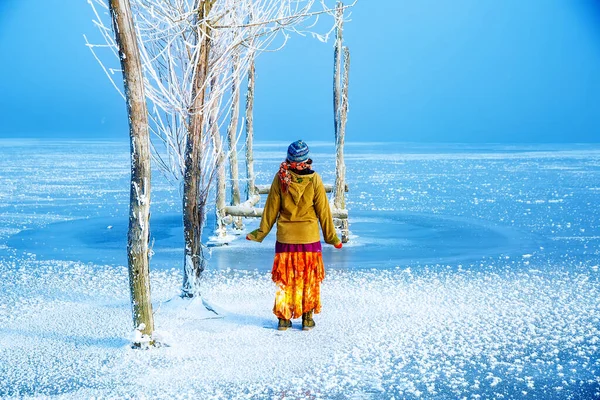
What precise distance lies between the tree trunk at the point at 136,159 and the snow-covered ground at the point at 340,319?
1.35 feet

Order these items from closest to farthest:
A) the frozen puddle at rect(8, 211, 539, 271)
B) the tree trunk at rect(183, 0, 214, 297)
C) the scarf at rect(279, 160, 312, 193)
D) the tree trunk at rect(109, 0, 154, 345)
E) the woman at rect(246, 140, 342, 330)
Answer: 1. the tree trunk at rect(109, 0, 154, 345)
2. the scarf at rect(279, 160, 312, 193)
3. the woman at rect(246, 140, 342, 330)
4. the tree trunk at rect(183, 0, 214, 297)
5. the frozen puddle at rect(8, 211, 539, 271)

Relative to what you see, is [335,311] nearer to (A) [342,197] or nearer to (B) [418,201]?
(A) [342,197]

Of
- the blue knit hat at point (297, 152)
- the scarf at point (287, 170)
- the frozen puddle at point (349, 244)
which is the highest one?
the blue knit hat at point (297, 152)

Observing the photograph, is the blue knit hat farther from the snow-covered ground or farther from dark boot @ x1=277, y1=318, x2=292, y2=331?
the snow-covered ground

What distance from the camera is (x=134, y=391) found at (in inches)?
188

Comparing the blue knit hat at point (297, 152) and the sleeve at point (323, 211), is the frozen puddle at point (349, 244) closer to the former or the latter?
the sleeve at point (323, 211)

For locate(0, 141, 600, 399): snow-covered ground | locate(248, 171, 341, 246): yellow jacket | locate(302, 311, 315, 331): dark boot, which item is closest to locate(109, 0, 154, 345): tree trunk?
locate(0, 141, 600, 399): snow-covered ground

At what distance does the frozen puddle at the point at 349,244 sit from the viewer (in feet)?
32.1

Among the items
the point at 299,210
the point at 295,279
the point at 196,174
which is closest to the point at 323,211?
the point at 299,210

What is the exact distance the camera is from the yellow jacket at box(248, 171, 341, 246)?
611 cm

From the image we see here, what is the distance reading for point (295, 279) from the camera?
6.20 metres

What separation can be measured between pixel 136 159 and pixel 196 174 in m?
1.28

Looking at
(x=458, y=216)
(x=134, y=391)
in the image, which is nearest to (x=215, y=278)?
(x=134, y=391)

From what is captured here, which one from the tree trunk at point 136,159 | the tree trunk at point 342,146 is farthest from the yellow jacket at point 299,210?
the tree trunk at point 342,146
